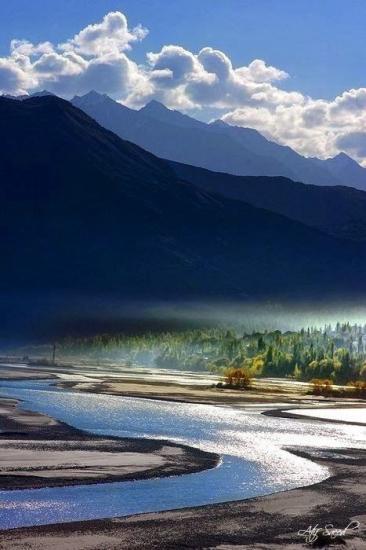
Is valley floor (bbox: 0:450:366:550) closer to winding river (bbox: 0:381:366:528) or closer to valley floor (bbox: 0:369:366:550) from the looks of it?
valley floor (bbox: 0:369:366:550)

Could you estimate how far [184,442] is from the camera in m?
76.5

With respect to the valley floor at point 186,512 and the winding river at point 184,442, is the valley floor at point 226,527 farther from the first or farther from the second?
the winding river at point 184,442

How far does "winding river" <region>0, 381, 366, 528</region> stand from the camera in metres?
45.8

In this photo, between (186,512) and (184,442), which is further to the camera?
(184,442)

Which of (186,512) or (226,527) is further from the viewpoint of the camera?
(186,512)

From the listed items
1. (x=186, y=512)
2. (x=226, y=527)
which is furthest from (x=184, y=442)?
(x=226, y=527)

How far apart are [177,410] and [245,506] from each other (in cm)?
6622

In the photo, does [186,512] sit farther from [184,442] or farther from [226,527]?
[184,442]

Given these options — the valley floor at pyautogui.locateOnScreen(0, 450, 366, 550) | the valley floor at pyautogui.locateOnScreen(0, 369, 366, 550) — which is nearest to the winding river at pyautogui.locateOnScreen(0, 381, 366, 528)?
the valley floor at pyautogui.locateOnScreen(0, 369, 366, 550)

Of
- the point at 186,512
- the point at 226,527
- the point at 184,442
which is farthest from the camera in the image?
the point at 184,442

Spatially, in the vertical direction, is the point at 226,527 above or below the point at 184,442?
below

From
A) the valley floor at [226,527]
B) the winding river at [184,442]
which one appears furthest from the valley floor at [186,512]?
the winding river at [184,442]

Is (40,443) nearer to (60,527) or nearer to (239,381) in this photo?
(60,527)

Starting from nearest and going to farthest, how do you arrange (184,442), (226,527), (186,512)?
(226,527)
(186,512)
(184,442)
